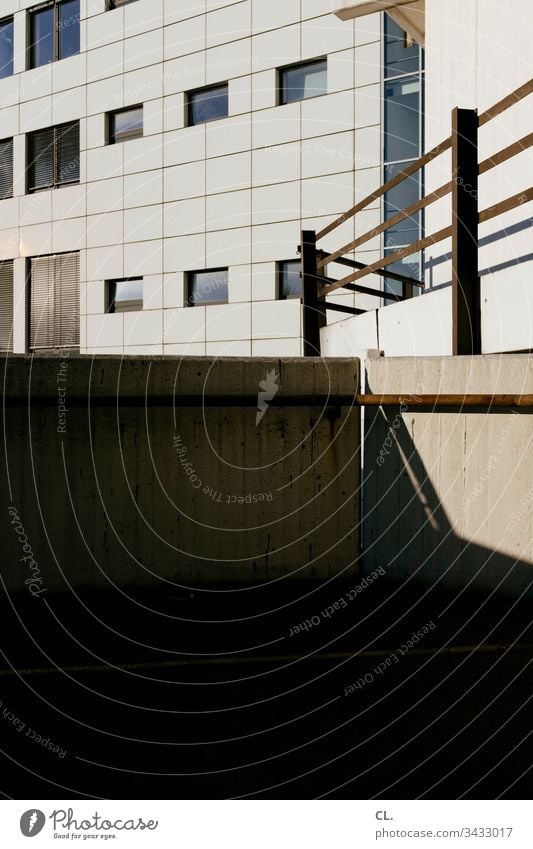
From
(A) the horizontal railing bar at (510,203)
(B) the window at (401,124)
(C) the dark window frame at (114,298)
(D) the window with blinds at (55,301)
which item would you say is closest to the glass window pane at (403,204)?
(B) the window at (401,124)

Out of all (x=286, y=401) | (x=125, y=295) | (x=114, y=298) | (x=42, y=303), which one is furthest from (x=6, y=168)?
(x=286, y=401)

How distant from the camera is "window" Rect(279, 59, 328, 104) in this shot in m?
21.0

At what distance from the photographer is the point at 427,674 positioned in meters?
5.69

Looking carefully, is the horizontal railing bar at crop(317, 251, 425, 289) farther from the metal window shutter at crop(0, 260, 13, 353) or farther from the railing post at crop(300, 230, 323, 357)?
the metal window shutter at crop(0, 260, 13, 353)

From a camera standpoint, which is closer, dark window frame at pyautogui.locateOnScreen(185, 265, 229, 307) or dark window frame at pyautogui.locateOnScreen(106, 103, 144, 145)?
dark window frame at pyautogui.locateOnScreen(185, 265, 229, 307)

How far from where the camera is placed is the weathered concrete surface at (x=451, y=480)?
296 inches

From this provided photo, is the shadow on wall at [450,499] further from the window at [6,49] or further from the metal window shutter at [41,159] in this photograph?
the window at [6,49]

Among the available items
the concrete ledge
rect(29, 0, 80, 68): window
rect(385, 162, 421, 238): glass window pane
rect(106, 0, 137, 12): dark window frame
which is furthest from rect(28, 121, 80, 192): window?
the concrete ledge

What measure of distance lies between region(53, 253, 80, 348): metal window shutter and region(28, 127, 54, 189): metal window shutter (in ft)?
8.04

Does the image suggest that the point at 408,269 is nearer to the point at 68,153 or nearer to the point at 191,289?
the point at 191,289

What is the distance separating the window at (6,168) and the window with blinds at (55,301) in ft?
8.11

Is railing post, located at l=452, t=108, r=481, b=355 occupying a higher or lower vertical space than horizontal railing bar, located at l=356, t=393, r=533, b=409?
higher

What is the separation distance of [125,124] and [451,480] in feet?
66.0

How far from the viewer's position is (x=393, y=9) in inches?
544
